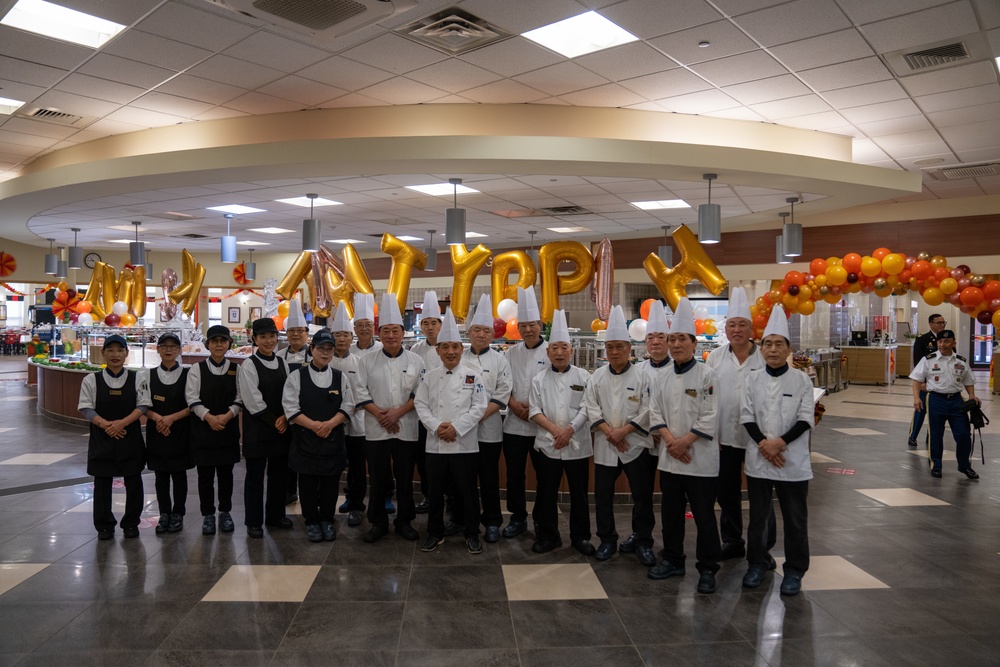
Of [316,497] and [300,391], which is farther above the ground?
[300,391]

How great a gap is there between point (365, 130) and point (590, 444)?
4.01m

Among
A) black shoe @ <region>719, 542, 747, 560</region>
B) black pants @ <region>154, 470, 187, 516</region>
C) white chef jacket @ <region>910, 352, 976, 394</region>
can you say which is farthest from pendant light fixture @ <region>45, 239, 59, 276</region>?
white chef jacket @ <region>910, 352, 976, 394</region>

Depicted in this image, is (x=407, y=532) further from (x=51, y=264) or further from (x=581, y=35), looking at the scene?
(x=51, y=264)

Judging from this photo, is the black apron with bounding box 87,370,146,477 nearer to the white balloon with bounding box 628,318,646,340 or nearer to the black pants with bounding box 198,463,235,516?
the black pants with bounding box 198,463,235,516

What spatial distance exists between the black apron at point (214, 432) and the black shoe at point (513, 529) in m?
1.77

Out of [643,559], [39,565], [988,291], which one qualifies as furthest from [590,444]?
[988,291]

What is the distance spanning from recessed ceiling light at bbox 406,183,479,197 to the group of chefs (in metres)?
3.82

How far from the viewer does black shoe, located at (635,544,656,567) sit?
3795 millimetres

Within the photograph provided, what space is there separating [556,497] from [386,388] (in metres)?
1.25

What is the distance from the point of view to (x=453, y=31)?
464cm

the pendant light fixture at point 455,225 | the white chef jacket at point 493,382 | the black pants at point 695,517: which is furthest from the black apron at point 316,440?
the pendant light fixture at point 455,225

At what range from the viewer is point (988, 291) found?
758cm

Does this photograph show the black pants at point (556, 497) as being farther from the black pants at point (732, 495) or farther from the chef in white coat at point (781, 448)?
the chef in white coat at point (781, 448)

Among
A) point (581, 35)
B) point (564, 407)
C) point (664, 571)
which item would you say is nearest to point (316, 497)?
point (564, 407)
